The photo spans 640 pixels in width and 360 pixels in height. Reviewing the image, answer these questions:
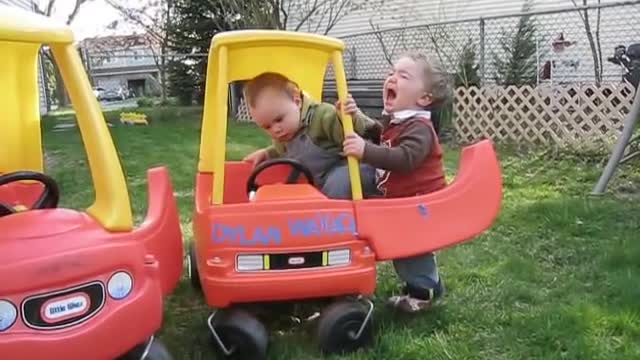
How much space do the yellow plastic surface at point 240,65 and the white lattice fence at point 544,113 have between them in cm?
492

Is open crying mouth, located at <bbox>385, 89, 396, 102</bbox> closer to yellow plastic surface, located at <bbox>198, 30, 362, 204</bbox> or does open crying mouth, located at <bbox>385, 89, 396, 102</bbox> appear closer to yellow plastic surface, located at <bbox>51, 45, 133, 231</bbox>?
yellow plastic surface, located at <bbox>198, 30, 362, 204</bbox>

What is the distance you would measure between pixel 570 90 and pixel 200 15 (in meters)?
9.84

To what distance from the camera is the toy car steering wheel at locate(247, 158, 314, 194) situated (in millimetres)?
2691

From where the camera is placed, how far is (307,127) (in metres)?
2.92

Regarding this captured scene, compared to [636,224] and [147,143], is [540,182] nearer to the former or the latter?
[636,224]

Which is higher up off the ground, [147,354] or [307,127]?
[307,127]

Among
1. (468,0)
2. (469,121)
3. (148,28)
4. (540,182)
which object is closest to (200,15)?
(148,28)

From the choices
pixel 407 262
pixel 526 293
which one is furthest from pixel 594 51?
pixel 407 262

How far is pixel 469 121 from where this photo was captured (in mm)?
8453

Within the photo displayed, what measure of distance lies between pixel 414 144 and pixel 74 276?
1306mm

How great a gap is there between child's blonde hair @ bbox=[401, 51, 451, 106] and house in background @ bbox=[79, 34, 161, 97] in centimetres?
1357

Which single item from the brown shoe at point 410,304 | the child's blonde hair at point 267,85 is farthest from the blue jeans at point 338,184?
the brown shoe at point 410,304

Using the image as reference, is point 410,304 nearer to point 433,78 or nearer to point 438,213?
point 438,213

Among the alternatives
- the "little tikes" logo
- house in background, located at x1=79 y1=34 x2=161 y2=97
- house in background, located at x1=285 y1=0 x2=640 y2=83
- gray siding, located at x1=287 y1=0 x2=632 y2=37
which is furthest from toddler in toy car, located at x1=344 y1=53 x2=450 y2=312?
house in background, located at x1=79 y1=34 x2=161 y2=97
